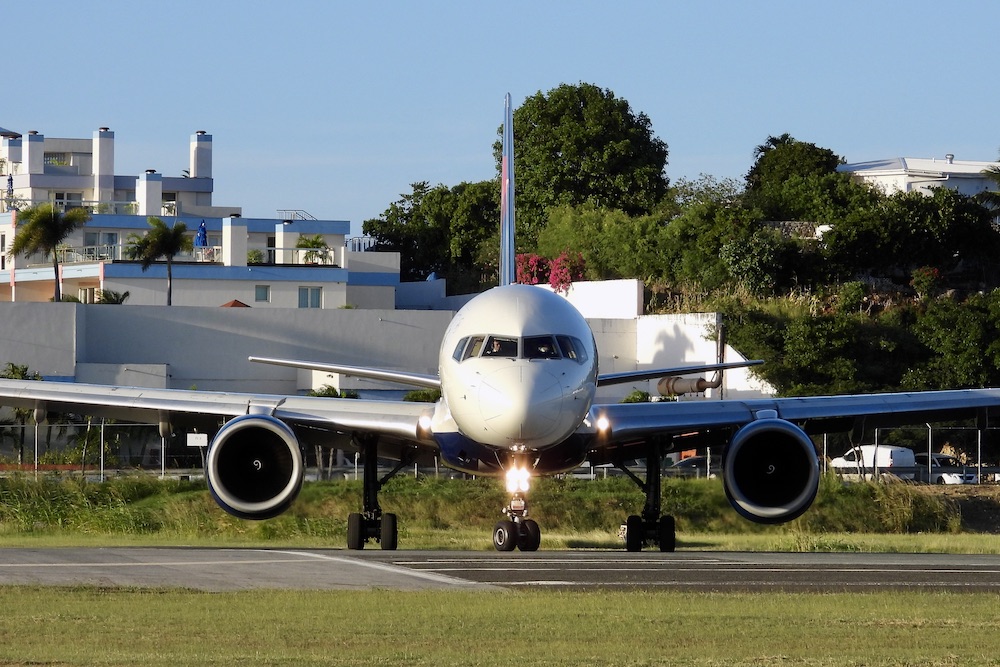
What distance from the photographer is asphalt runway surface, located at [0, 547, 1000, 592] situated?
18359 millimetres

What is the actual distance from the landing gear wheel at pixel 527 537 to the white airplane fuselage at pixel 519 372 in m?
1.67

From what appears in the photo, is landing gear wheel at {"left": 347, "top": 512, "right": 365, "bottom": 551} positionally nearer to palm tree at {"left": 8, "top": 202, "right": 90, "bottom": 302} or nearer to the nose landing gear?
the nose landing gear

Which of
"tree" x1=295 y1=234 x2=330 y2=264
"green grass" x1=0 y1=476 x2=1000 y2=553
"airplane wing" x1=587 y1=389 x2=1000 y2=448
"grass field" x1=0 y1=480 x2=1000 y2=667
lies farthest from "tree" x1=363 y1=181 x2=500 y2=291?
"grass field" x1=0 y1=480 x2=1000 y2=667

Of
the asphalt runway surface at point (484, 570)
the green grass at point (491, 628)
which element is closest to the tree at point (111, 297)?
the asphalt runway surface at point (484, 570)

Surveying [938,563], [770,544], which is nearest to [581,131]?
[770,544]

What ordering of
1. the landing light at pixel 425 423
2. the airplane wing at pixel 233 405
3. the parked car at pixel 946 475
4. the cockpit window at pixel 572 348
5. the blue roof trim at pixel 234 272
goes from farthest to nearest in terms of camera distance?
the blue roof trim at pixel 234 272 < the parked car at pixel 946 475 < the airplane wing at pixel 233 405 < the landing light at pixel 425 423 < the cockpit window at pixel 572 348

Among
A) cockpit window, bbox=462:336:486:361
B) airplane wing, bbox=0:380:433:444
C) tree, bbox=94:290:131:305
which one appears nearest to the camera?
cockpit window, bbox=462:336:486:361

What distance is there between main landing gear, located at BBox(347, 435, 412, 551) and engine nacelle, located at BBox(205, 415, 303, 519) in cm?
210

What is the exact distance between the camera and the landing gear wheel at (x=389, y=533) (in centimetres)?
2749

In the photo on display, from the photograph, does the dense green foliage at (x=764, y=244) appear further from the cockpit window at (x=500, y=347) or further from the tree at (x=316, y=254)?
the cockpit window at (x=500, y=347)

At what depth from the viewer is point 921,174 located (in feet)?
379

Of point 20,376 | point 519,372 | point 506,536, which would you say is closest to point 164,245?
point 20,376

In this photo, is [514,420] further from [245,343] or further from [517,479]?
[245,343]

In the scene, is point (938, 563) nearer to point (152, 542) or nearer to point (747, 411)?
point (747, 411)
